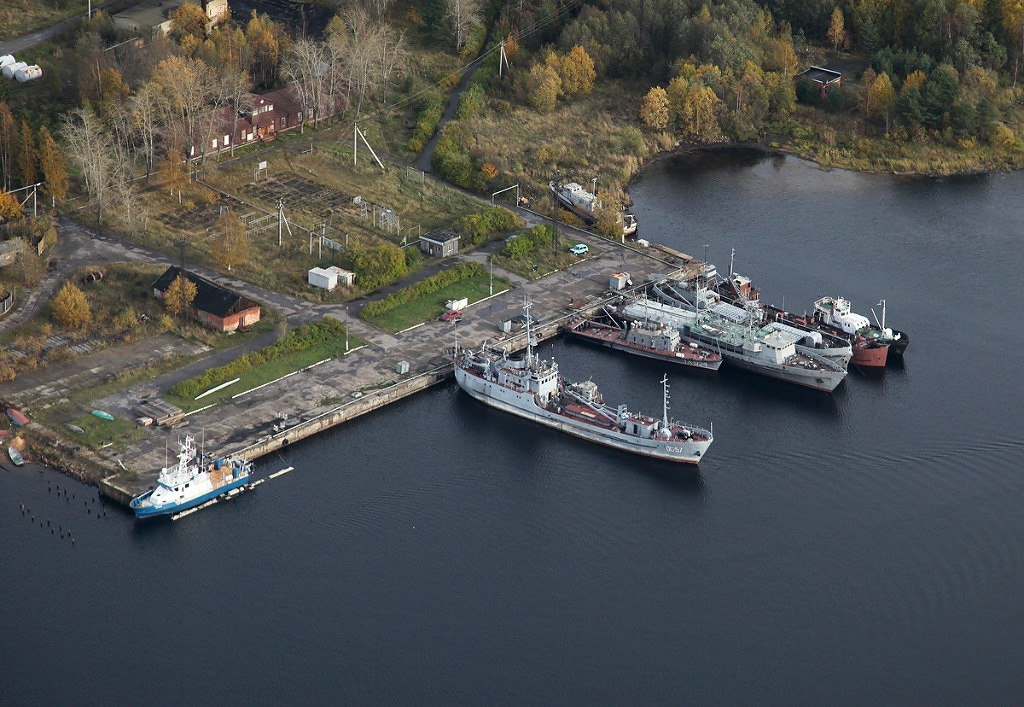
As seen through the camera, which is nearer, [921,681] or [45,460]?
[921,681]

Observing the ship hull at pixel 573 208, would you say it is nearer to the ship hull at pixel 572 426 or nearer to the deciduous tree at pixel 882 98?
the ship hull at pixel 572 426

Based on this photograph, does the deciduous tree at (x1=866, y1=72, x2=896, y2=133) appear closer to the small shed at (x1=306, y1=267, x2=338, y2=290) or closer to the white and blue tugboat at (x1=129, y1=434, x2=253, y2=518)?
the small shed at (x1=306, y1=267, x2=338, y2=290)

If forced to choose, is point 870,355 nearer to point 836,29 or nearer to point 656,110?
point 656,110

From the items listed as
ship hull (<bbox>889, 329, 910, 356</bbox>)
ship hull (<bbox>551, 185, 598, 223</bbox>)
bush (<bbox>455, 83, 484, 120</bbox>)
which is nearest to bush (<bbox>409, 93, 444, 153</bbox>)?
bush (<bbox>455, 83, 484, 120</bbox>)

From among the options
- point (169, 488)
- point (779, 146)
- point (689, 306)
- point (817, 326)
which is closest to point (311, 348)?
point (169, 488)

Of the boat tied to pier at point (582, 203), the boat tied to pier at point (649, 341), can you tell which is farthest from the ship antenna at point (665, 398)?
the boat tied to pier at point (582, 203)

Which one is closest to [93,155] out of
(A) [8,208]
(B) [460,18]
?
(A) [8,208]

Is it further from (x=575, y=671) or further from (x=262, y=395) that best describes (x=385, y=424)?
(x=575, y=671)
